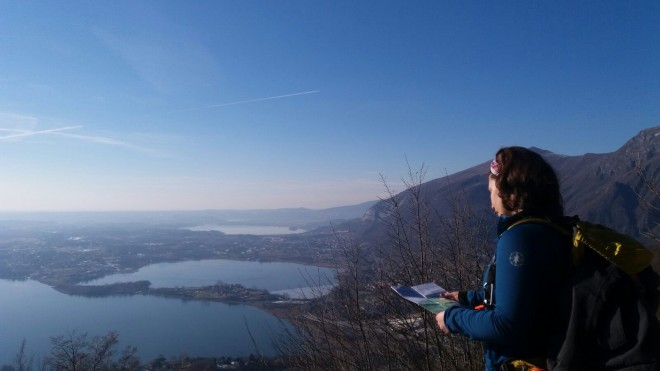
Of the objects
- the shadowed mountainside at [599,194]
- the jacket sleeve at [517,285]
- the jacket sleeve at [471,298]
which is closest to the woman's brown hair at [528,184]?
the jacket sleeve at [517,285]

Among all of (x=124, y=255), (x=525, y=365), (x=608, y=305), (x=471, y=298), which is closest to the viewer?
(x=608, y=305)

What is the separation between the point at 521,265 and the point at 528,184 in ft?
1.20

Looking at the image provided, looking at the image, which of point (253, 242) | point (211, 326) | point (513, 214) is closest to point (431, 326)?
point (513, 214)

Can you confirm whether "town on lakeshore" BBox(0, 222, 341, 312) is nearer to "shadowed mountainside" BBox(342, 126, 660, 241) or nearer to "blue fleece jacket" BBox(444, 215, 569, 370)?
"shadowed mountainside" BBox(342, 126, 660, 241)

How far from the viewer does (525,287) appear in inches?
56.4

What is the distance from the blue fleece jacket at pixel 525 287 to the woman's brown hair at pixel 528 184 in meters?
0.10

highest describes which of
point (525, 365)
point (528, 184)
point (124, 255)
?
point (528, 184)

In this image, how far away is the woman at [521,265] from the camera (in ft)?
4.68

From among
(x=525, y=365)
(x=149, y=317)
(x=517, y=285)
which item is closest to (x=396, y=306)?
(x=525, y=365)

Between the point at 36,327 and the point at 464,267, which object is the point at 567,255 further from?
the point at 36,327

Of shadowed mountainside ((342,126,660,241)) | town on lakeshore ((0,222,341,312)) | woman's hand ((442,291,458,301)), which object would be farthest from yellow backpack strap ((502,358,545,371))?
town on lakeshore ((0,222,341,312))

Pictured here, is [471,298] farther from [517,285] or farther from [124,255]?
[124,255]

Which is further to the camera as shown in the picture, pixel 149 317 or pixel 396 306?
pixel 149 317

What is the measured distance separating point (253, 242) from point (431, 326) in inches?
2240
